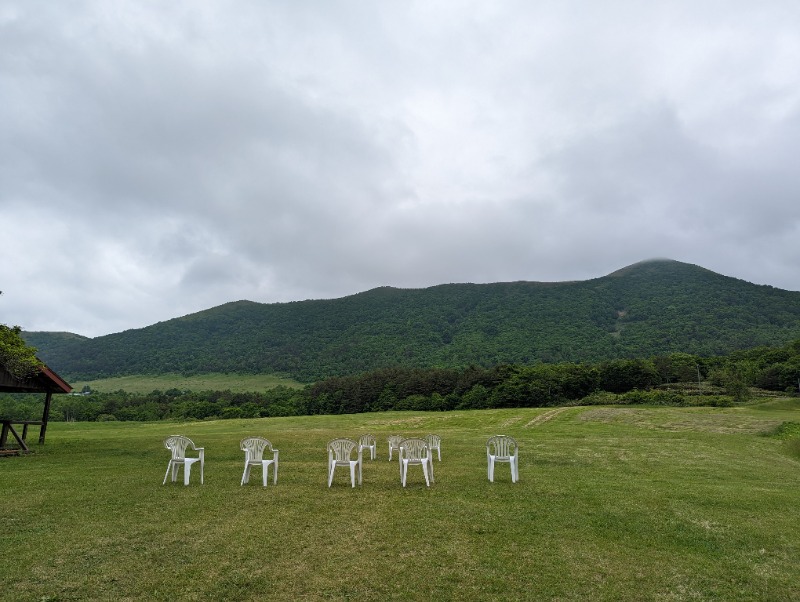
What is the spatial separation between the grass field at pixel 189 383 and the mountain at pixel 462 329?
10.4 ft

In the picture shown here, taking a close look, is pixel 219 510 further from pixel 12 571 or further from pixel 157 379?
pixel 157 379

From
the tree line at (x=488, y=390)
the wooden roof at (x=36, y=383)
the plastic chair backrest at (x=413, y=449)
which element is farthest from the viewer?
the tree line at (x=488, y=390)

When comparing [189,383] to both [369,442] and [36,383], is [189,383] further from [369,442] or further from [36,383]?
[369,442]

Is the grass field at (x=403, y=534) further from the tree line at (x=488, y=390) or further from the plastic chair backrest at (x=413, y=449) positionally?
the tree line at (x=488, y=390)

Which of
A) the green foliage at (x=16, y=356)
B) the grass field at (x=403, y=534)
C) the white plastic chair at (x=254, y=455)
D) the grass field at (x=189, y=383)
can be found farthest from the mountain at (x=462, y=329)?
the white plastic chair at (x=254, y=455)

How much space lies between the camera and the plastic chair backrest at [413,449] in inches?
421

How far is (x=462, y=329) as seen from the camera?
10625cm

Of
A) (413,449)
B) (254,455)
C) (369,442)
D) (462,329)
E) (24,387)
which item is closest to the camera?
(413,449)

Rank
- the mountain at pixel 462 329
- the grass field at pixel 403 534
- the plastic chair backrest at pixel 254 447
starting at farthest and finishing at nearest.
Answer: the mountain at pixel 462 329, the plastic chair backrest at pixel 254 447, the grass field at pixel 403 534

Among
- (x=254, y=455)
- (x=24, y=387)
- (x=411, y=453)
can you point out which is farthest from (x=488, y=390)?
(x=254, y=455)

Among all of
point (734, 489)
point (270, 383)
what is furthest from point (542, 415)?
point (270, 383)

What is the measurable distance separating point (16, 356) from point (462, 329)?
309 ft

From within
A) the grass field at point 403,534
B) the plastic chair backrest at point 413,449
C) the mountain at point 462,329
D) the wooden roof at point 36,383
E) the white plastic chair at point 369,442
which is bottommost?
the grass field at point 403,534

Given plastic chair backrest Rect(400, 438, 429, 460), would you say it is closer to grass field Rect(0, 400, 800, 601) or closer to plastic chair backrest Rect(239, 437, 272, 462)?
grass field Rect(0, 400, 800, 601)
